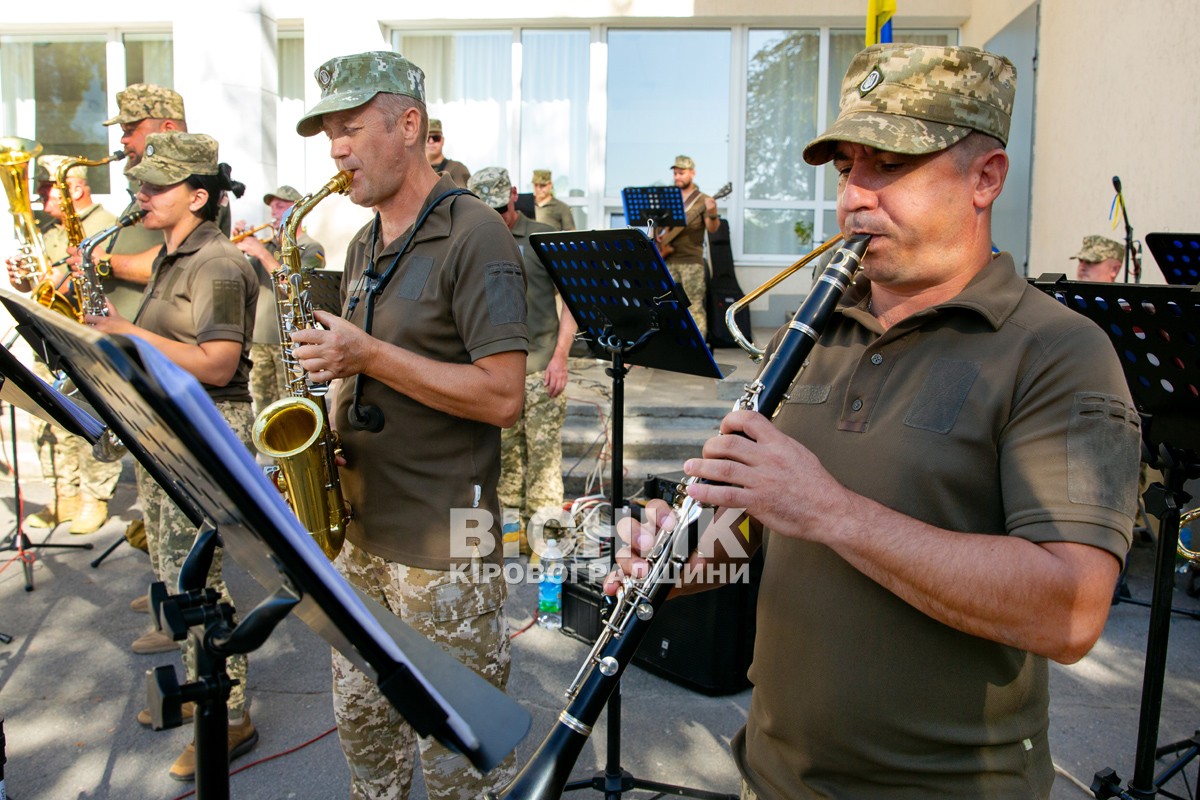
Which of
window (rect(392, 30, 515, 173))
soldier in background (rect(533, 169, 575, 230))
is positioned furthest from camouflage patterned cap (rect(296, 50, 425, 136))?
window (rect(392, 30, 515, 173))

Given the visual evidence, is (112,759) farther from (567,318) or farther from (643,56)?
(643,56)

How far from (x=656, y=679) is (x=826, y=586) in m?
2.87

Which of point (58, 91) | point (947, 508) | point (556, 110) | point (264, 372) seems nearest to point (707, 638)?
point (947, 508)

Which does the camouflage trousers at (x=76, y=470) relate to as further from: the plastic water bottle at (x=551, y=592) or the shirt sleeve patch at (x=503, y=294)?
the shirt sleeve patch at (x=503, y=294)

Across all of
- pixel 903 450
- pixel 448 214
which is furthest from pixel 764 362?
pixel 448 214

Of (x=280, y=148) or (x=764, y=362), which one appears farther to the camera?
(x=280, y=148)

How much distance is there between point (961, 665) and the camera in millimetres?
1584

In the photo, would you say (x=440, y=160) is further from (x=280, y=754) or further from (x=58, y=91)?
(x=58, y=91)

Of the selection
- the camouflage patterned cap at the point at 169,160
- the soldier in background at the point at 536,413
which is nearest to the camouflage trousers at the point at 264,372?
the soldier in background at the point at 536,413

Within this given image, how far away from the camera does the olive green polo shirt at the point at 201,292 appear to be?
3.55 meters

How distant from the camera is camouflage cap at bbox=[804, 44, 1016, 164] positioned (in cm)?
159

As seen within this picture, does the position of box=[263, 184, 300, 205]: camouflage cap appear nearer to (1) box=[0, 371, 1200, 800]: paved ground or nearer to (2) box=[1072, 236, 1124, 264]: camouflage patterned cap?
(1) box=[0, 371, 1200, 800]: paved ground

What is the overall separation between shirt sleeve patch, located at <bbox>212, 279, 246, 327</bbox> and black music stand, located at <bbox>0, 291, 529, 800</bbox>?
195cm

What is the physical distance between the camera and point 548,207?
9.73 meters
